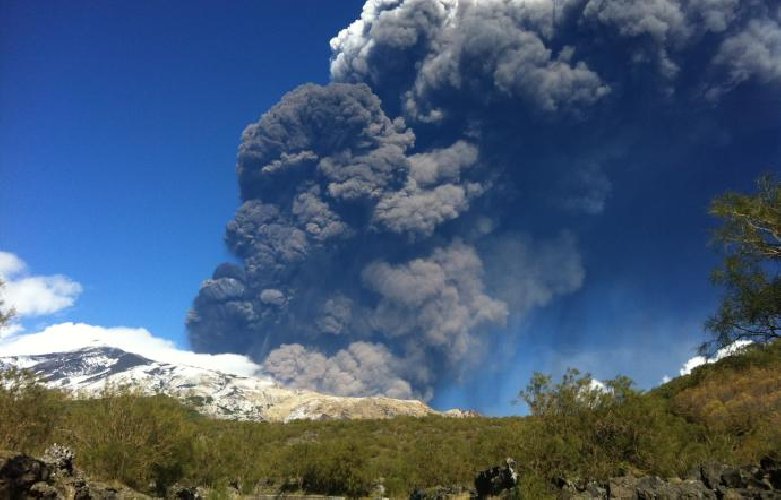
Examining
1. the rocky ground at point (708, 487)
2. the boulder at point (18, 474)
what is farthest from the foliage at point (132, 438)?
the rocky ground at point (708, 487)

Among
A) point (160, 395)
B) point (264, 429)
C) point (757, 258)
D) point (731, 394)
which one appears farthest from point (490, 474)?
point (264, 429)

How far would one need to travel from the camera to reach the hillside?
3111 centimetres

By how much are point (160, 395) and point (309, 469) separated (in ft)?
48.7

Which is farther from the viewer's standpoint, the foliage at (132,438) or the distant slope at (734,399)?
the distant slope at (734,399)

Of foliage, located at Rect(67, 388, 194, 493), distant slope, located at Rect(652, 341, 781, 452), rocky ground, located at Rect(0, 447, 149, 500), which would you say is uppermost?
A: distant slope, located at Rect(652, 341, 781, 452)

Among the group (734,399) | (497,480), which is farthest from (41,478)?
(734,399)

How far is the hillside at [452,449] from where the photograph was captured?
102 ft

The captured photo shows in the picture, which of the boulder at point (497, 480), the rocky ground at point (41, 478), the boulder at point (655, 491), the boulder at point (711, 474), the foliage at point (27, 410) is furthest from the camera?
the foliage at point (27, 410)

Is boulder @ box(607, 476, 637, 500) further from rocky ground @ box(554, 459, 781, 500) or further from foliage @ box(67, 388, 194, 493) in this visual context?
foliage @ box(67, 388, 194, 493)

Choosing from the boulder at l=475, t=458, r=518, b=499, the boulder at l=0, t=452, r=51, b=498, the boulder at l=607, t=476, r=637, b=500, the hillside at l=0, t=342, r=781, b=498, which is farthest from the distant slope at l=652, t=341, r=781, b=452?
the boulder at l=0, t=452, r=51, b=498

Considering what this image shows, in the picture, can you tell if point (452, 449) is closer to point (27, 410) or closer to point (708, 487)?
point (708, 487)

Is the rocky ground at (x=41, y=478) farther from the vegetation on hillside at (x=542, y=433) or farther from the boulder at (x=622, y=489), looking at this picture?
the boulder at (x=622, y=489)

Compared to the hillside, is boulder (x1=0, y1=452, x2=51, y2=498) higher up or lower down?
lower down

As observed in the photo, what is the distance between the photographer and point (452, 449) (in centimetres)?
5922
